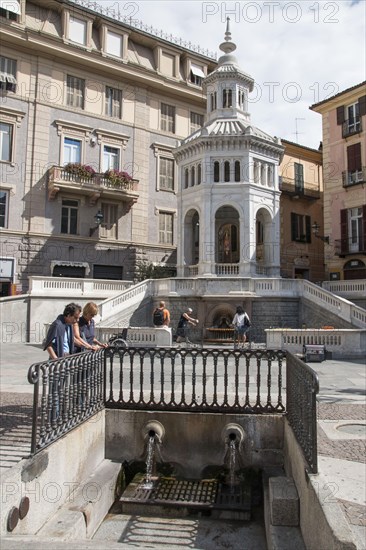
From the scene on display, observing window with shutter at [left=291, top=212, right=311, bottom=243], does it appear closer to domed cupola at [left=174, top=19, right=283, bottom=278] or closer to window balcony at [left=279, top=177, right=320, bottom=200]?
window balcony at [left=279, top=177, right=320, bottom=200]

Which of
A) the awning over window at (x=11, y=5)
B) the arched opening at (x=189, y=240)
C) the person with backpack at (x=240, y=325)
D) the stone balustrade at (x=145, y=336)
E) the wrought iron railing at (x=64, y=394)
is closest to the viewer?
the wrought iron railing at (x=64, y=394)

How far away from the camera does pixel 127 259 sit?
95.6ft

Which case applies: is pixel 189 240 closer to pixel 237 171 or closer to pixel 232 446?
pixel 237 171

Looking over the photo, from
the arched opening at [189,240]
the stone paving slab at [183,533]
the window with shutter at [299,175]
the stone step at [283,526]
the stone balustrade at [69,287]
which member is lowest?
the stone paving slab at [183,533]

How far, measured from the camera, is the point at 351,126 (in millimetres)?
29062

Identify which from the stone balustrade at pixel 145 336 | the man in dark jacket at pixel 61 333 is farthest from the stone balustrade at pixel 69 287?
the man in dark jacket at pixel 61 333

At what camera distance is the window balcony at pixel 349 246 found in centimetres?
2793

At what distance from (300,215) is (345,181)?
262 inches

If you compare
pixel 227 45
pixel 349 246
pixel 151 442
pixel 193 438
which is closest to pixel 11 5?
pixel 227 45

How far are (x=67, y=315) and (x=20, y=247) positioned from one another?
20777 millimetres

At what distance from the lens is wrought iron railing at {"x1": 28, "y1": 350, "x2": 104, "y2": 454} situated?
4.78 m

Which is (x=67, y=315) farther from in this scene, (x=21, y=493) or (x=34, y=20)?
(x=34, y=20)

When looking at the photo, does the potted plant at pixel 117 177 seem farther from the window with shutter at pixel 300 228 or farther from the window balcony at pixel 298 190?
the window with shutter at pixel 300 228

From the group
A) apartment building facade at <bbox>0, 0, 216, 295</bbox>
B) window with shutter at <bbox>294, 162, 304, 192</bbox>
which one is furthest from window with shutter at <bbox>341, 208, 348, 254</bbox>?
apartment building facade at <bbox>0, 0, 216, 295</bbox>
